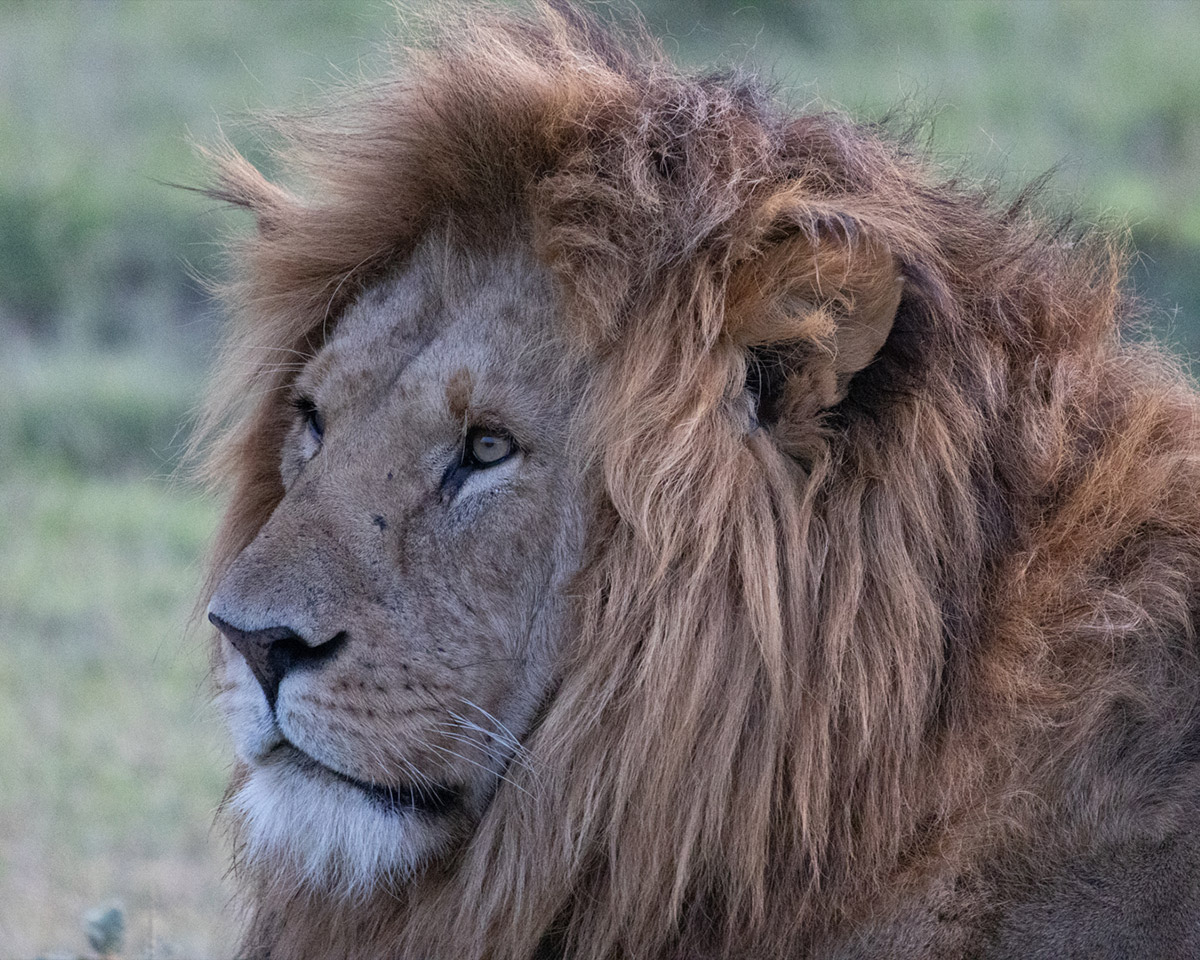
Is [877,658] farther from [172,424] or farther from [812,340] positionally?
[172,424]

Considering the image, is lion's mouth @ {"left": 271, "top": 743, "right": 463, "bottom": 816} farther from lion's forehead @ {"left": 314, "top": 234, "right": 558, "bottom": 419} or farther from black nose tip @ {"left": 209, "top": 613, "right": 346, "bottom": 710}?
lion's forehead @ {"left": 314, "top": 234, "right": 558, "bottom": 419}

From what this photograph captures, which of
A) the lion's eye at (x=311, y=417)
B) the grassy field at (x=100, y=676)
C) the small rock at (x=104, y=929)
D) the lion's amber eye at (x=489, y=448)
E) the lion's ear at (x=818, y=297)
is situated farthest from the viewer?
the grassy field at (x=100, y=676)

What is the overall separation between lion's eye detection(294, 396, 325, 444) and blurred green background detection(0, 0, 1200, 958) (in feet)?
2.08

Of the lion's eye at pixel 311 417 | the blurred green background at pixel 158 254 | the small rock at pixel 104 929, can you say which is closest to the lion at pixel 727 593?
the lion's eye at pixel 311 417

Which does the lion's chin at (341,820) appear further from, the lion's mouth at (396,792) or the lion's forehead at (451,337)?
the lion's forehead at (451,337)

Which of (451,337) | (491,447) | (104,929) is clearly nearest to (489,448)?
(491,447)

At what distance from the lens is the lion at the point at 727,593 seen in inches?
85.6

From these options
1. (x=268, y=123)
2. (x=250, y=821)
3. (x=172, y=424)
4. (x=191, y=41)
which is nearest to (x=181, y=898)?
(x=250, y=821)

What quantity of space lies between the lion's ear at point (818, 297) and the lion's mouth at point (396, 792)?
0.84m

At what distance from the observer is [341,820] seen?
2262 mm

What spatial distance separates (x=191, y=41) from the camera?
12867 millimetres

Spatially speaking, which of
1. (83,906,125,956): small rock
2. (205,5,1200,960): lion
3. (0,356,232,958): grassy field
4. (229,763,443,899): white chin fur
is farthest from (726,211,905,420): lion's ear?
(83,906,125,956): small rock

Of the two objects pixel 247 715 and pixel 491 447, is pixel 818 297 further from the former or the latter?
pixel 247 715

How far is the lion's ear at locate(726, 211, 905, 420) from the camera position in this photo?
2139 mm
